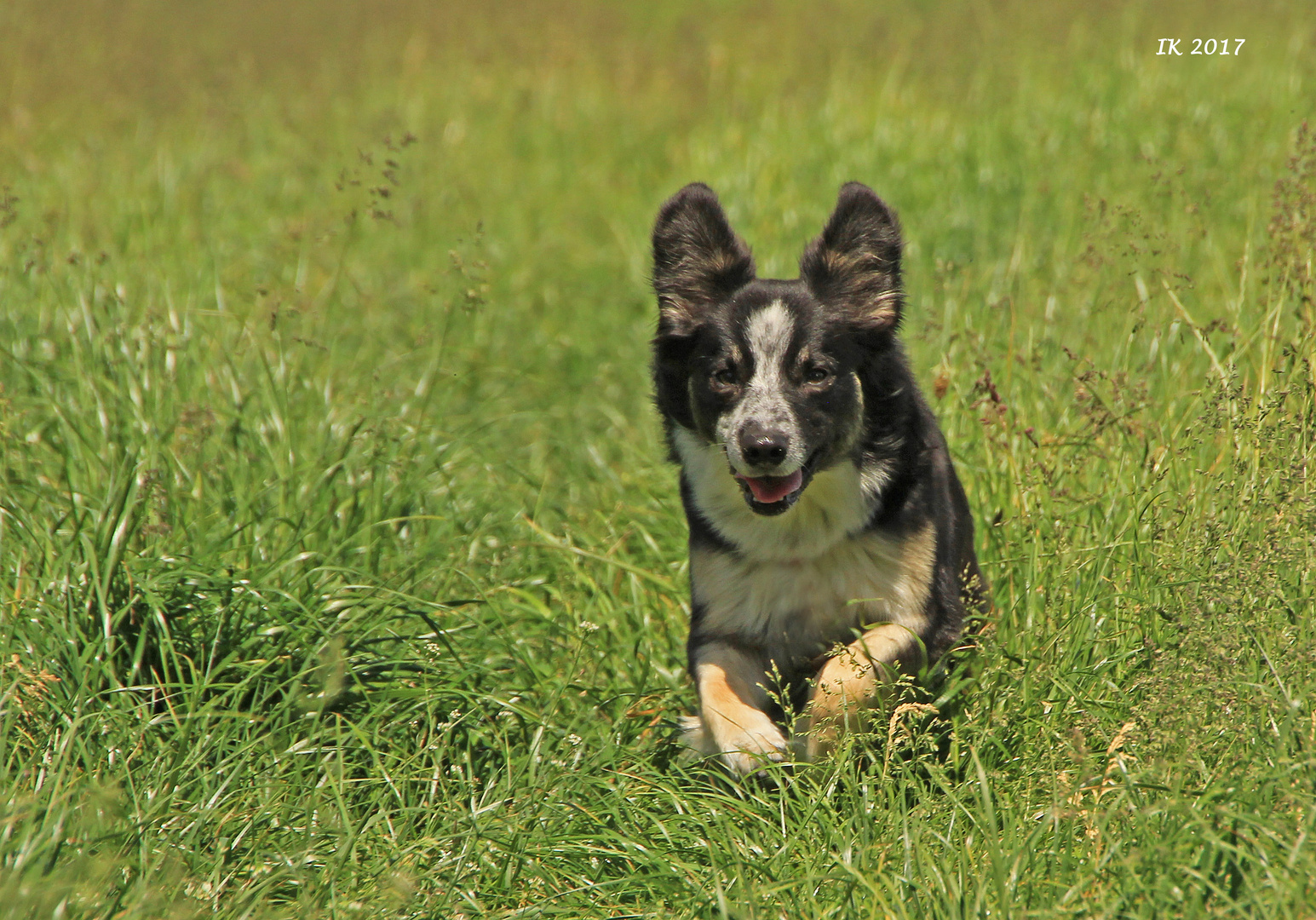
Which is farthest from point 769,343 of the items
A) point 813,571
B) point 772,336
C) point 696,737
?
point 696,737

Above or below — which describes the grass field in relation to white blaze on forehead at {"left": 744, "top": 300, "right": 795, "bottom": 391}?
below

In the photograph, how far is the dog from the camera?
10.8 feet

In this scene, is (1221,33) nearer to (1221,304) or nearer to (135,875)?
(1221,304)

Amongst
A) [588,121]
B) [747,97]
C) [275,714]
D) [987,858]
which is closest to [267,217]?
[588,121]

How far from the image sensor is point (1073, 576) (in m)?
3.36

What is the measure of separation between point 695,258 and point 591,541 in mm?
1234

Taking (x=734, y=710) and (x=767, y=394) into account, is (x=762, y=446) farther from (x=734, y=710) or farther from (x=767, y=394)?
(x=734, y=710)

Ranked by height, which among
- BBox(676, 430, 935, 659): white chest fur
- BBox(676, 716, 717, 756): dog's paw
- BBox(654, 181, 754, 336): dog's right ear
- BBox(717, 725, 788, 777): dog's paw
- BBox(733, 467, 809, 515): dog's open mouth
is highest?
BBox(654, 181, 754, 336): dog's right ear

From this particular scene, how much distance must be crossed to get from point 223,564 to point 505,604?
3.06 ft

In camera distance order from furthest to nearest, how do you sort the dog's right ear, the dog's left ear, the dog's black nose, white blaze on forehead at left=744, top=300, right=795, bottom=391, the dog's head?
the dog's right ear < the dog's left ear < white blaze on forehead at left=744, top=300, right=795, bottom=391 < the dog's head < the dog's black nose

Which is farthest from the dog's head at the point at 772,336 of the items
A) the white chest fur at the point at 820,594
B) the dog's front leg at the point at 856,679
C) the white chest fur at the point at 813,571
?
the dog's front leg at the point at 856,679

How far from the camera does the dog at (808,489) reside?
3.29 meters

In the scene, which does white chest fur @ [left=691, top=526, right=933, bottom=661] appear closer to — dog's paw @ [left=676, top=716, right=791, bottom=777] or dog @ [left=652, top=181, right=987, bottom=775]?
dog @ [left=652, top=181, right=987, bottom=775]

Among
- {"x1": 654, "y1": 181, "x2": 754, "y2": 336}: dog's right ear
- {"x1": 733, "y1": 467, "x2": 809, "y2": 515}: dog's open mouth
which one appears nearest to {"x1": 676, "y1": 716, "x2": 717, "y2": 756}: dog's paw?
{"x1": 733, "y1": 467, "x2": 809, "y2": 515}: dog's open mouth
